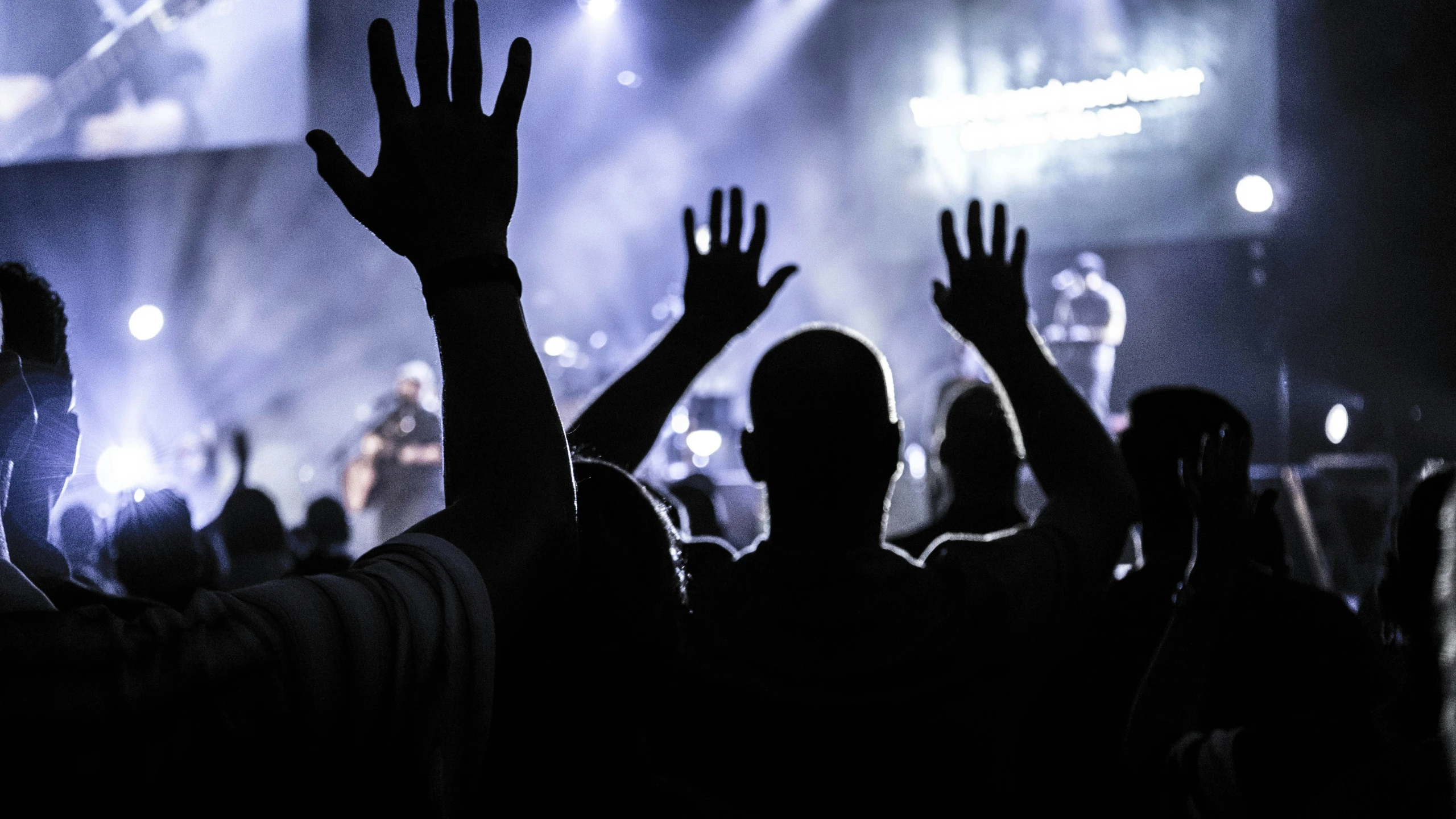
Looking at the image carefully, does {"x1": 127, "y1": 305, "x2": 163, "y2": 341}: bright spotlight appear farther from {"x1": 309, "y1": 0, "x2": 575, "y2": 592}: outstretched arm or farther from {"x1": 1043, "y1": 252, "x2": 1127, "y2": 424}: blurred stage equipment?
{"x1": 309, "y1": 0, "x2": 575, "y2": 592}: outstretched arm

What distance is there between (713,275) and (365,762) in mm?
1383

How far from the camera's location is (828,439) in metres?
1.64

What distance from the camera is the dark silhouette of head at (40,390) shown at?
160 centimetres

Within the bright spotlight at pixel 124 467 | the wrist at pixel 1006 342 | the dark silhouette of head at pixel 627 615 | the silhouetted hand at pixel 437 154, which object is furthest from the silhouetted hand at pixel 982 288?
the bright spotlight at pixel 124 467

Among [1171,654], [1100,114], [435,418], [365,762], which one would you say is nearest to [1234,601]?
[1171,654]

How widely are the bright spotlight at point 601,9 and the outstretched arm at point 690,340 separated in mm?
→ 10967

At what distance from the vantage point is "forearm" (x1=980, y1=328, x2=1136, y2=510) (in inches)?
67.2

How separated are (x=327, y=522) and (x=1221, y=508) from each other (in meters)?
3.75

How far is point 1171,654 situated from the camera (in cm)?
162

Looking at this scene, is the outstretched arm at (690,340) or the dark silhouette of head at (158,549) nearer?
the outstretched arm at (690,340)

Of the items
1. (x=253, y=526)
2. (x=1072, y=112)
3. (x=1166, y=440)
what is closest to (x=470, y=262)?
(x=1166, y=440)

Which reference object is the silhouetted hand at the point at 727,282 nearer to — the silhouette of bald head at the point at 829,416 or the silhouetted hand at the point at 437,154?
the silhouette of bald head at the point at 829,416

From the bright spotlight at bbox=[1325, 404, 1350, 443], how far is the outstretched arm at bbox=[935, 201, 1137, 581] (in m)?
8.33

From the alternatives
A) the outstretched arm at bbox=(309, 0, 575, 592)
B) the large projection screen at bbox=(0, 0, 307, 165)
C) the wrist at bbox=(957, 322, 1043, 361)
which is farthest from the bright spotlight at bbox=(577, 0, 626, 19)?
the outstretched arm at bbox=(309, 0, 575, 592)
